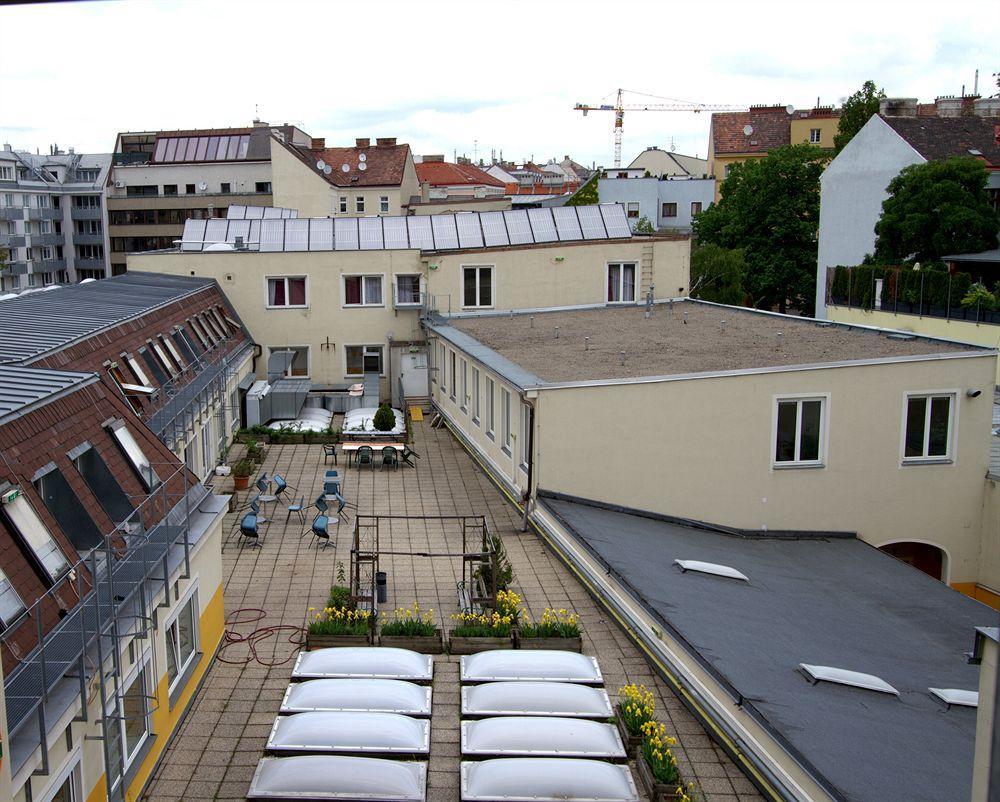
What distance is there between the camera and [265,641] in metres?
12.1

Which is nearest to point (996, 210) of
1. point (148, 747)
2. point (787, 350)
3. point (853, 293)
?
point (853, 293)

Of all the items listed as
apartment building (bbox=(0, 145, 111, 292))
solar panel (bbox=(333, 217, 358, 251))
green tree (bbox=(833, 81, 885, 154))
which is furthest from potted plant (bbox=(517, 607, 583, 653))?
apartment building (bbox=(0, 145, 111, 292))

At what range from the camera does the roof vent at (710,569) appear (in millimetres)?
13391

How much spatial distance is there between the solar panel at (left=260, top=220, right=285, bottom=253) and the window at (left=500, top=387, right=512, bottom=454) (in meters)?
16.5

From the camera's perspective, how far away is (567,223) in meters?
35.0

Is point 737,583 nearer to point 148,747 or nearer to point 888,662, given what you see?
point 888,662

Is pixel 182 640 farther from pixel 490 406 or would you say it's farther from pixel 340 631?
pixel 490 406

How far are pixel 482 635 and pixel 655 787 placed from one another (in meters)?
3.46

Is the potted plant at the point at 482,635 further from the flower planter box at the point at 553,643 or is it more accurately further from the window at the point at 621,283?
the window at the point at 621,283

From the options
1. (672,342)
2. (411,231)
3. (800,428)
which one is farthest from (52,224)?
(800,428)

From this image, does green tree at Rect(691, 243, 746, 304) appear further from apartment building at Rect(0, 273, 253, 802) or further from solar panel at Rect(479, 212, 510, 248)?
apartment building at Rect(0, 273, 253, 802)

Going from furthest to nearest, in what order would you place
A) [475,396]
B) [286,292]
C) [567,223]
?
[567,223] < [286,292] < [475,396]

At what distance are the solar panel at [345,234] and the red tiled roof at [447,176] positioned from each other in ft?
156

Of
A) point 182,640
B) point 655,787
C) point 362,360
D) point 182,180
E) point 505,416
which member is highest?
point 182,180
